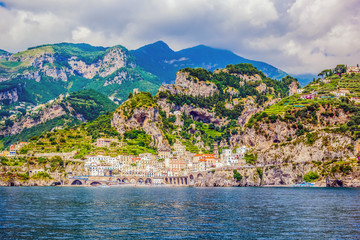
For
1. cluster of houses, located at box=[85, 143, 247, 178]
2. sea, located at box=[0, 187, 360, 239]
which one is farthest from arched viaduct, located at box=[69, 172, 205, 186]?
sea, located at box=[0, 187, 360, 239]

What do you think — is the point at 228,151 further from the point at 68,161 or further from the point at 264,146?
the point at 68,161

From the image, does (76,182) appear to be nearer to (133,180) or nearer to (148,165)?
(133,180)

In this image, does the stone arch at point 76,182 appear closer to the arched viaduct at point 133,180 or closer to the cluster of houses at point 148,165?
the arched viaduct at point 133,180

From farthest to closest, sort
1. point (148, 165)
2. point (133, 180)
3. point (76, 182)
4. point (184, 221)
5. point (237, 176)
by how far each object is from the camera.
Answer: point (148, 165)
point (133, 180)
point (76, 182)
point (237, 176)
point (184, 221)

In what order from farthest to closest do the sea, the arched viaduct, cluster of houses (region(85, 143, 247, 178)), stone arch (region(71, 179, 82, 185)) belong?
cluster of houses (region(85, 143, 247, 178)) → stone arch (region(71, 179, 82, 185)) → the arched viaduct → the sea

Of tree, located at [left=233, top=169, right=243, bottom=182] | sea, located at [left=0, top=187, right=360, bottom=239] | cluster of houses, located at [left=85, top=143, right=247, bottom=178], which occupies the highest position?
cluster of houses, located at [left=85, top=143, right=247, bottom=178]

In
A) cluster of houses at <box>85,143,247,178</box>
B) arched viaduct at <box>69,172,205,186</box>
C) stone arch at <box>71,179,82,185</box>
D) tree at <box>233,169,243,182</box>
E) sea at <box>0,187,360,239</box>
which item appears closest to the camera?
sea at <box>0,187,360,239</box>

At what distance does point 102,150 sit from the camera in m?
189

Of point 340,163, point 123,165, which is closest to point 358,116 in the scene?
point 340,163

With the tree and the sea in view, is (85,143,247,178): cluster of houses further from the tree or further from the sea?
the sea

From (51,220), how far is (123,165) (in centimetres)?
13239

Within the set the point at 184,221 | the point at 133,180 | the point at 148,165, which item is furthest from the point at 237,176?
the point at 184,221

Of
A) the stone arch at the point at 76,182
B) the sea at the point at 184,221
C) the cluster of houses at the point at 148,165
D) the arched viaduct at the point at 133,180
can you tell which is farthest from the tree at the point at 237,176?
the sea at the point at 184,221

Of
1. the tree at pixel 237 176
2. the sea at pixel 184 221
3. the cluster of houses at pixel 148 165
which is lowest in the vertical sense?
the sea at pixel 184 221
